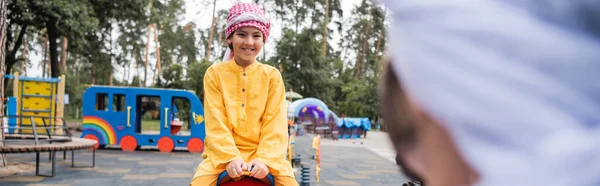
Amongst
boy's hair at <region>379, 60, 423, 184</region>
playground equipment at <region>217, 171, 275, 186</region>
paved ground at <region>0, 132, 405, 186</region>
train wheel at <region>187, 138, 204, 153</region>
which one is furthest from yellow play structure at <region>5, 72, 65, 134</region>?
boy's hair at <region>379, 60, 423, 184</region>

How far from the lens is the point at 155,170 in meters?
6.89

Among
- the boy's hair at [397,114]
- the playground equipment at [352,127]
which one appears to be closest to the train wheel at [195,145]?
the playground equipment at [352,127]

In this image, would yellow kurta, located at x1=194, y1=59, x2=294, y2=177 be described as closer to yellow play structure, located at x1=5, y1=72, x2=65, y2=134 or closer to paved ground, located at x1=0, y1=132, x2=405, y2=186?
paved ground, located at x1=0, y1=132, x2=405, y2=186

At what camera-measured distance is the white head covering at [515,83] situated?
0.49m

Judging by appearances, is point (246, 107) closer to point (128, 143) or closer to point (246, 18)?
point (246, 18)

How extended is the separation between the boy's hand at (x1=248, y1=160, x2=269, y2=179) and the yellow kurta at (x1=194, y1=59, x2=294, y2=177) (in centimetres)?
5

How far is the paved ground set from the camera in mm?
5703

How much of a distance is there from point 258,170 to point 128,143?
28.4 ft

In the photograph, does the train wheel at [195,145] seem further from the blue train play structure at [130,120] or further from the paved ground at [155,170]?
the paved ground at [155,170]

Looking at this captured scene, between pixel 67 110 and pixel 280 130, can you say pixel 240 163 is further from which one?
pixel 67 110

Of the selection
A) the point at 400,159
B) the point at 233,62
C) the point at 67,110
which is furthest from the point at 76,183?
the point at 67,110

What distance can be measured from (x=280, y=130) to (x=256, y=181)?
268 millimetres

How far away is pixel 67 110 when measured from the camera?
39.9m

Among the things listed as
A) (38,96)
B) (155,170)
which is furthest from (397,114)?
(38,96)
